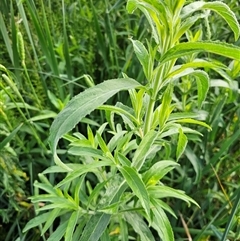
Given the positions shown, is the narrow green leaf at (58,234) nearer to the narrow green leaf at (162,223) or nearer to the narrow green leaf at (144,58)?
the narrow green leaf at (162,223)

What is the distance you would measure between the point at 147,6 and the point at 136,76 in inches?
24.7

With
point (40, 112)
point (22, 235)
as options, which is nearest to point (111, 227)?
point (22, 235)

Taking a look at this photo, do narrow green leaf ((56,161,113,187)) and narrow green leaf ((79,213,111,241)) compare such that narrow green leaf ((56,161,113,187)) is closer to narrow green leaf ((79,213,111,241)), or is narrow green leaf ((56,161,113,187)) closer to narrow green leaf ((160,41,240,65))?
narrow green leaf ((79,213,111,241))

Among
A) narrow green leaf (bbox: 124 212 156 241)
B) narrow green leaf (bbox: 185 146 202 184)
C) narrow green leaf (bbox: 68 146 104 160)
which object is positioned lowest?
narrow green leaf (bbox: 185 146 202 184)

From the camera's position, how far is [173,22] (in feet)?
2.21

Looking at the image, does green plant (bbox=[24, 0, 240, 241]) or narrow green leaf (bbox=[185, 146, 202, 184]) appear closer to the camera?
green plant (bbox=[24, 0, 240, 241])

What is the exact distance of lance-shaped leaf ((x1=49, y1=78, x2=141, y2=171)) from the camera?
58 centimetres

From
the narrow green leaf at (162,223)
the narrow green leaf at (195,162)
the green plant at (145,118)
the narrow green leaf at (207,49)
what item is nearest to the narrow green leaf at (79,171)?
the green plant at (145,118)

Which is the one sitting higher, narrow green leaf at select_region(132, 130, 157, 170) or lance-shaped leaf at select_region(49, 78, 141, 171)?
lance-shaped leaf at select_region(49, 78, 141, 171)

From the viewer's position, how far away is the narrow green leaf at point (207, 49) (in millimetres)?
596

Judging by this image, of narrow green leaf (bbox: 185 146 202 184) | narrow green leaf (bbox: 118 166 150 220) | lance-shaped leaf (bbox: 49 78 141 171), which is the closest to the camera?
lance-shaped leaf (bbox: 49 78 141 171)

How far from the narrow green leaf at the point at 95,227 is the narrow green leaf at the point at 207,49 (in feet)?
1.09

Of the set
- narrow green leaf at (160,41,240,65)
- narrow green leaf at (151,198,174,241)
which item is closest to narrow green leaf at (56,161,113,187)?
narrow green leaf at (151,198,174,241)

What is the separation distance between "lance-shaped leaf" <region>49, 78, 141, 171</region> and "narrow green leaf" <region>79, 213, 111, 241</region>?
230 mm
